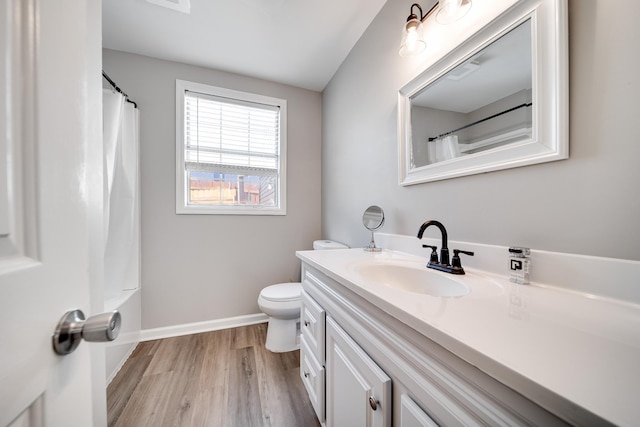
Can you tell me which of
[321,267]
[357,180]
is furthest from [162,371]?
[357,180]

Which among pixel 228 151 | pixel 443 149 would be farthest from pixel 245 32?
pixel 443 149

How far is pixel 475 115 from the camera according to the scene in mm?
908

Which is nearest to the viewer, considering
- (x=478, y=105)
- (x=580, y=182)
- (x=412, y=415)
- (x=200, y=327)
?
(x=412, y=415)

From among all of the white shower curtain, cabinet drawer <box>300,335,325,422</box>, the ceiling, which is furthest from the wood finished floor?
the ceiling

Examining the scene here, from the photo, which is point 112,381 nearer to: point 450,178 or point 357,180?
point 357,180

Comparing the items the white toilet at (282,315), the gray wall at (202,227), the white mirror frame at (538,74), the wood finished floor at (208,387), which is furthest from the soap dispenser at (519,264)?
the gray wall at (202,227)

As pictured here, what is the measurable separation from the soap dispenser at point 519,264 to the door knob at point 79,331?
102 cm

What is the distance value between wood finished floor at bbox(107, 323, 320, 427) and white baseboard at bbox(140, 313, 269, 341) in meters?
0.06

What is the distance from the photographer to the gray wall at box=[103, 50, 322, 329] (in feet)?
6.12

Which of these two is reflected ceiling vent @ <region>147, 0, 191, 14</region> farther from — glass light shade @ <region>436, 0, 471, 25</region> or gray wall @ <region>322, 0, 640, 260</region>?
→ glass light shade @ <region>436, 0, 471, 25</region>

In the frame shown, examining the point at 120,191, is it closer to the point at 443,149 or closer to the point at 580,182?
the point at 443,149

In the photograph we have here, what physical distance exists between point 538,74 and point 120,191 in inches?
92.2

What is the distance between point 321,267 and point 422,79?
1058mm

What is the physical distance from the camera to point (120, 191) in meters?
1.61
